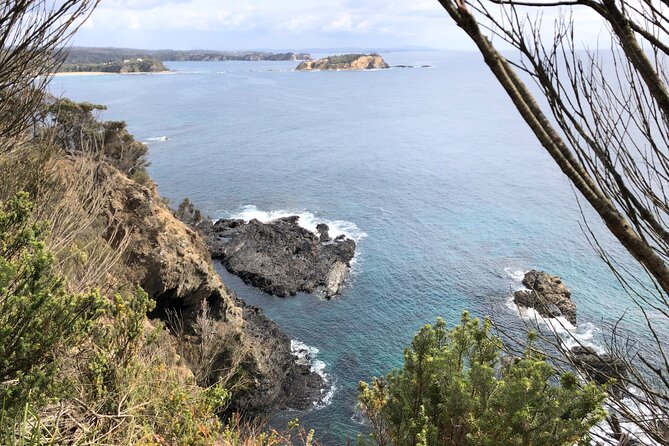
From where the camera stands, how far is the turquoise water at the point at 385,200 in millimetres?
26547

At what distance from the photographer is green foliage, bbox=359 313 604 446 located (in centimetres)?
495

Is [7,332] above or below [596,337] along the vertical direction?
above

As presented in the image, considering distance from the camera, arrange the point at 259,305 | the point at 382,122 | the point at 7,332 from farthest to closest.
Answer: the point at 382,122, the point at 259,305, the point at 7,332

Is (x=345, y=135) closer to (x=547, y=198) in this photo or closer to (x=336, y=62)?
(x=547, y=198)

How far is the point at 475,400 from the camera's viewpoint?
19.0 ft

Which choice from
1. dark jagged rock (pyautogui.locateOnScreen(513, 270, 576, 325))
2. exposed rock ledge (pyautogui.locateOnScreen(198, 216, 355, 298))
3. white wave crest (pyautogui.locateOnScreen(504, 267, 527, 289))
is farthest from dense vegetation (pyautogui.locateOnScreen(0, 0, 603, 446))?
white wave crest (pyautogui.locateOnScreen(504, 267, 527, 289))

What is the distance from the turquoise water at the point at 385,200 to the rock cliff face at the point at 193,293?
1929 millimetres

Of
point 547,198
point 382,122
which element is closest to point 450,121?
point 382,122

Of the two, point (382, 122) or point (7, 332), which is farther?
point (382, 122)

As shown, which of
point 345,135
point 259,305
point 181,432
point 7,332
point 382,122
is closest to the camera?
point 7,332

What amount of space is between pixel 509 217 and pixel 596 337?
17519 millimetres

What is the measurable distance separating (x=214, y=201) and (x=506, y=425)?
4074 cm

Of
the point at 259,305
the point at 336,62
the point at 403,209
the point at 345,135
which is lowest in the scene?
the point at 259,305

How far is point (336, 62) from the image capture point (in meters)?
181
